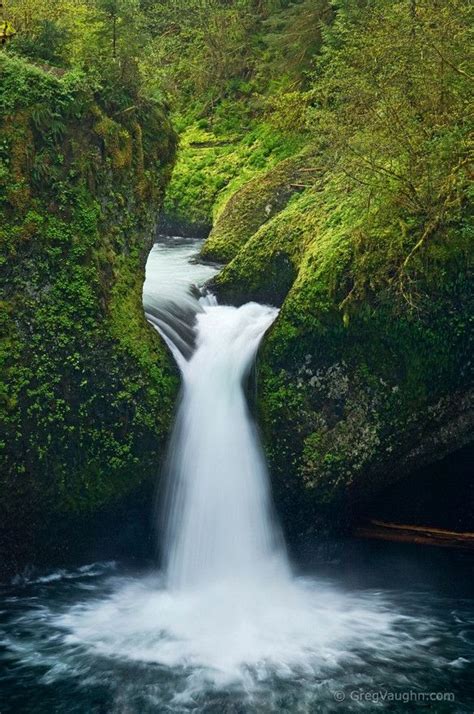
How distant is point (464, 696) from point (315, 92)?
1152 centimetres

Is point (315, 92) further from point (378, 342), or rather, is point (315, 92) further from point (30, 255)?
point (30, 255)

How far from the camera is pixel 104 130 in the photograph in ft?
26.2

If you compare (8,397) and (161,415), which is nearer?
(8,397)

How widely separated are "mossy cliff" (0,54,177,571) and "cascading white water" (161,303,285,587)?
42cm

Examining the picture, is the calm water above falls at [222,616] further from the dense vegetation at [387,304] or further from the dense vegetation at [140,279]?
the dense vegetation at [387,304]

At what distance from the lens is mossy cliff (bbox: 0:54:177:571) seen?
23.7 feet

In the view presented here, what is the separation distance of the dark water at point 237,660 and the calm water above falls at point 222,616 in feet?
0.05

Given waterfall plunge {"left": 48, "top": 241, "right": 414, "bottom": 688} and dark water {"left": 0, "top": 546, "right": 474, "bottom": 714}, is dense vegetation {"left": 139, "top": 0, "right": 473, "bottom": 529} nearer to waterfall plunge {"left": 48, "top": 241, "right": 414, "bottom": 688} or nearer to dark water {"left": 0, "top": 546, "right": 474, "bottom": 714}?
waterfall plunge {"left": 48, "top": 241, "right": 414, "bottom": 688}

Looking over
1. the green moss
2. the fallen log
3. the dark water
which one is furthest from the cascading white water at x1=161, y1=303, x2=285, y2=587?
the green moss

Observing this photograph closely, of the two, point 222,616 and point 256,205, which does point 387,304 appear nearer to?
point 222,616

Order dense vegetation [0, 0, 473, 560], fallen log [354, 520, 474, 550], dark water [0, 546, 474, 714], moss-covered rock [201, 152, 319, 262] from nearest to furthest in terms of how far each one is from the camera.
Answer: dark water [0, 546, 474, 714], dense vegetation [0, 0, 473, 560], fallen log [354, 520, 474, 550], moss-covered rock [201, 152, 319, 262]

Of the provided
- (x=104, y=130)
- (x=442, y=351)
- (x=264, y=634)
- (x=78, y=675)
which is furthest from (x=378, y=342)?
(x=78, y=675)

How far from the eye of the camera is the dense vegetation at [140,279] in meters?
7.36

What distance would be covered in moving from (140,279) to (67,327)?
1389 millimetres
